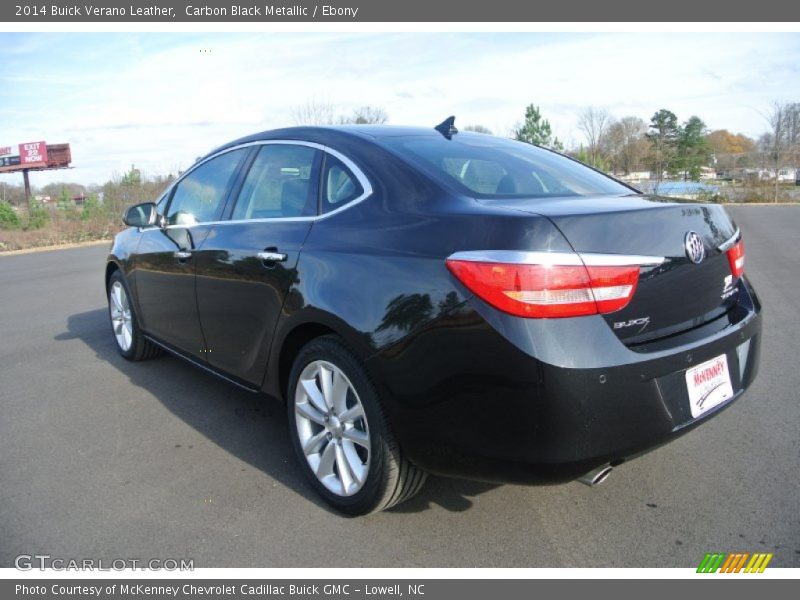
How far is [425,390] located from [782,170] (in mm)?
39947

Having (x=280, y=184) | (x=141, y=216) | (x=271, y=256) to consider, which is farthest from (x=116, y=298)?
(x=271, y=256)

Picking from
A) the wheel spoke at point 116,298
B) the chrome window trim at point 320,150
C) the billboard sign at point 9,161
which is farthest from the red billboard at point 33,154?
the chrome window trim at point 320,150

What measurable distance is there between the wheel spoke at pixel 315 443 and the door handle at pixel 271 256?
834mm

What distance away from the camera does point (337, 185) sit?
116 inches

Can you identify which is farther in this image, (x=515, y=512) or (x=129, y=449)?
(x=129, y=449)

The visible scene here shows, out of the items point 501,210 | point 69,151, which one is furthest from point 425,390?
point 69,151

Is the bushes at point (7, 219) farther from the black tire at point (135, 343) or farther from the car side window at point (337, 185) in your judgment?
the car side window at point (337, 185)

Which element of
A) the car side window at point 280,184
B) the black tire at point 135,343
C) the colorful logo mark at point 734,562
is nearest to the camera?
the colorful logo mark at point 734,562

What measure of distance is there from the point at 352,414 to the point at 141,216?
2754 millimetres

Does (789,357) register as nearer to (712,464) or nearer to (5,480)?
(712,464)

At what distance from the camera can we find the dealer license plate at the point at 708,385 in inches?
92.3
